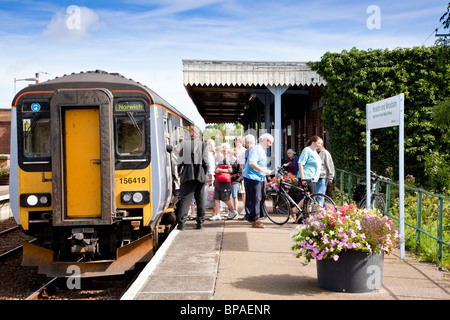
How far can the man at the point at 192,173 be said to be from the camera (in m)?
9.74

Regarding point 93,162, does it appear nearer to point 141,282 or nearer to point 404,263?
point 141,282

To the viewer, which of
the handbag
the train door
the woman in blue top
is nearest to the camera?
the train door

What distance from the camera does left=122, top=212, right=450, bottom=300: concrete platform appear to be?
18.2ft

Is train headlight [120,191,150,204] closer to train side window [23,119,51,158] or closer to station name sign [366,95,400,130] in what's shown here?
train side window [23,119,51,158]

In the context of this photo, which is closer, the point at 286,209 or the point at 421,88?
the point at 286,209

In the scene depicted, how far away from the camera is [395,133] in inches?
594

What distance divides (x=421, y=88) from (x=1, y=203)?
13.2 meters

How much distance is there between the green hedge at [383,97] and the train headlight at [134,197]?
344 inches

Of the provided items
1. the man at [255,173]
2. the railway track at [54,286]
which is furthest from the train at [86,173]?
the man at [255,173]

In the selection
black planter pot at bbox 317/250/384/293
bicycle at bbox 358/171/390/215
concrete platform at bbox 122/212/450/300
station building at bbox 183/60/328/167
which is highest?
station building at bbox 183/60/328/167

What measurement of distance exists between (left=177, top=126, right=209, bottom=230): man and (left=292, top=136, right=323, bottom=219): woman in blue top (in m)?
1.92

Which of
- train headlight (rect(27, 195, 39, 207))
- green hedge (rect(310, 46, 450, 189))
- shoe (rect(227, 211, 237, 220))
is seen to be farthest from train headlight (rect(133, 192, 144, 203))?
green hedge (rect(310, 46, 450, 189))

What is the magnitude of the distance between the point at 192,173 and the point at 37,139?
9.82 ft
